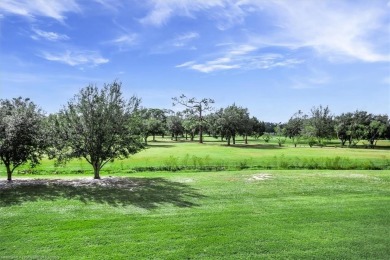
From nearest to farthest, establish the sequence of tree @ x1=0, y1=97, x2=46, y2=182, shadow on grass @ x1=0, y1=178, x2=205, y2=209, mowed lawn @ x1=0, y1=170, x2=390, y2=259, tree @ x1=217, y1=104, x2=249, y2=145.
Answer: mowed lawn @ x1=0, y1=170, x2=390, y2=259
shadow on grass @ x1=0, y1=178, x2=205, y2=209
tree @ x1=0, y1=97, x2=46, y2=182
tree @ x1=217, y1=104, x2=249, y2=145

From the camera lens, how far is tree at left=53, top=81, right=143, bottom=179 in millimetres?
24359

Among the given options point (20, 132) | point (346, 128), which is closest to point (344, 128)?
point (346, 128)

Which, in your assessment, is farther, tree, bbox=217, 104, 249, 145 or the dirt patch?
tree, bbox=217, 104, 249, 145

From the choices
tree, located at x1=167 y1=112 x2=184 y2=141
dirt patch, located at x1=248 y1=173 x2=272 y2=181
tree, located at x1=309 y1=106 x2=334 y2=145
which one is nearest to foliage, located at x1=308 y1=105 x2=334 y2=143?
tree, located at x1=309 y1=106 x2=334 y2=145

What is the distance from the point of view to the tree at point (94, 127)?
959 inches

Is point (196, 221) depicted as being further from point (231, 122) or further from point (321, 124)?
point (321, 124)

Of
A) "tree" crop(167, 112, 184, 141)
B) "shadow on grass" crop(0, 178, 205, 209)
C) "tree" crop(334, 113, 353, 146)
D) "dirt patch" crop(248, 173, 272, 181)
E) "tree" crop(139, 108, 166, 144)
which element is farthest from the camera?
"tree" crop(167, 112, 184, 141)

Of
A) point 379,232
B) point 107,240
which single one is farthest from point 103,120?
point 379,232

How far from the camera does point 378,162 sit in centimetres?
4125

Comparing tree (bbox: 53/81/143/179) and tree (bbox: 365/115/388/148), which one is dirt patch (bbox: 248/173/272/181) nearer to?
tree (bbox: 53/81/143/179)

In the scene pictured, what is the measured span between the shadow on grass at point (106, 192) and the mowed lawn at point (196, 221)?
0.06 meters

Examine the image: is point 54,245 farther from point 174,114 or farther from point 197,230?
point 174,114

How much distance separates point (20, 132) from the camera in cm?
2217

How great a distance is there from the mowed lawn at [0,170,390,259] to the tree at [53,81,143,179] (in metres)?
3.64
